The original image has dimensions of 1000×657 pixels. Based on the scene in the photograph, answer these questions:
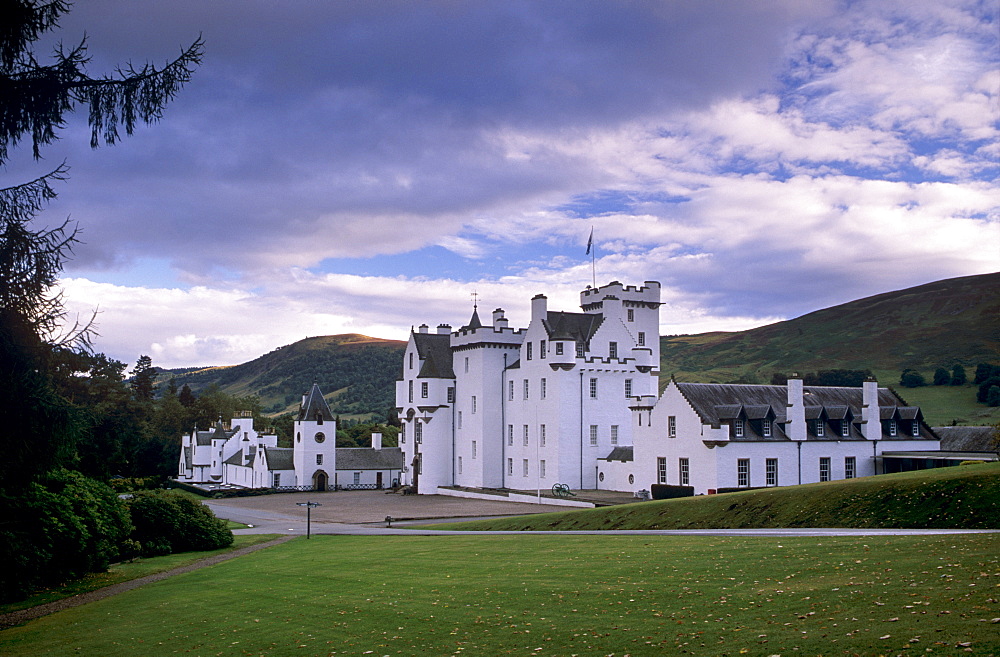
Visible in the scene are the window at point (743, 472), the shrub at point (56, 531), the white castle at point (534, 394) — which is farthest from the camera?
the white castle at point (534, 394)

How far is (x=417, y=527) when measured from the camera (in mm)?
43750

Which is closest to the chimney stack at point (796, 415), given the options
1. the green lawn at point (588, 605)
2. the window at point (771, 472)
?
the window at point (771, 472)

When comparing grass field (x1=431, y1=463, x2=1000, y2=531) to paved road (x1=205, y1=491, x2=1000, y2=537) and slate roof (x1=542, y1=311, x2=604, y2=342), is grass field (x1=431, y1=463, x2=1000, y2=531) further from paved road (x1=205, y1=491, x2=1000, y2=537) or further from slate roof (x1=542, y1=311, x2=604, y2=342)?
slate roof (x1=542, y1=311, x2=604, y2=342)

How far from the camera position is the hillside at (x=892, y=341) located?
150 metres

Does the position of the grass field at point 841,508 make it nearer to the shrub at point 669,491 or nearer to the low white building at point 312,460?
the shrub at point 669,491

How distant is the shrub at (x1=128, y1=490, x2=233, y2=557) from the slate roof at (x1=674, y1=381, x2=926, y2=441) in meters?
28.6

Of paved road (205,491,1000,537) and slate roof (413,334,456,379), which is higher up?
slate roof (413,334,456,379)

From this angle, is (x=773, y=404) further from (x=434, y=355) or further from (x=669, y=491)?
(x=434, y=355)

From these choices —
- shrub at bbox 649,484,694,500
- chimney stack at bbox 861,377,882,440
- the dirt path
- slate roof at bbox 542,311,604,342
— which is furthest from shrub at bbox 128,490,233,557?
chimney stack at bbox 861,377,882,440

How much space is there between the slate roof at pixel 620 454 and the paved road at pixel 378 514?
25.1ft

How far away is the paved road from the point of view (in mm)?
30500

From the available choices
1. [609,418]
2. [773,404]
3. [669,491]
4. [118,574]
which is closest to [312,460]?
[609,418]

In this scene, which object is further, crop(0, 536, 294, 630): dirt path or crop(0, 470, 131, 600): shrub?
crop(0, 470, 131, 600): shrub

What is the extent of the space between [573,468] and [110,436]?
117 ft
